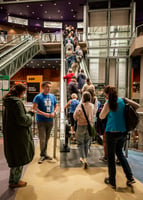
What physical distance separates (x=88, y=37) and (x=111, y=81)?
4.34 meters

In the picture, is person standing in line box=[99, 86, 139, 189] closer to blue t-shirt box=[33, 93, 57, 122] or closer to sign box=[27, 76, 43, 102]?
blue t-shirt box=[33, 93, 57, 122]

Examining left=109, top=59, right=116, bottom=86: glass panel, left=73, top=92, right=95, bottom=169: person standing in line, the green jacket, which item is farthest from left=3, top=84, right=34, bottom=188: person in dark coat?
left=109, top=59, right=116, bottom=86: glass panel

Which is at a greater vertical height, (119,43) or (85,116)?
(119,43)

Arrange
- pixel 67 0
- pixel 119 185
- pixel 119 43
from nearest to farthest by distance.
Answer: pixel 119 185 → pixel 119 43 → pixel 67 0

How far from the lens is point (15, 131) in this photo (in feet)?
7.22

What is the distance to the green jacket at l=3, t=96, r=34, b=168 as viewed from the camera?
7.09ft

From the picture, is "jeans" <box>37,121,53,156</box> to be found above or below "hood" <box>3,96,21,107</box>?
below

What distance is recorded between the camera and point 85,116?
3016mm

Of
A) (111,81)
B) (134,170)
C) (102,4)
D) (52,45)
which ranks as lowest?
(134,170)

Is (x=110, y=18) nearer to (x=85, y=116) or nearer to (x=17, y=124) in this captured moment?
(x=85, y=116)

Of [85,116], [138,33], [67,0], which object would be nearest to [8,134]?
[85,116]

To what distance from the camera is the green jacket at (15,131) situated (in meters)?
2.16

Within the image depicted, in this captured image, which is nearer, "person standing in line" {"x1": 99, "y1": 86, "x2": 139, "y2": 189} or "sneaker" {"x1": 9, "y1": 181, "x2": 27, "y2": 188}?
"person standing in line" {"x1": 99, "y1": 86, "x2": 139, "y2": 189}

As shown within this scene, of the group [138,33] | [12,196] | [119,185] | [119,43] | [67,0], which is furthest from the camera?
[67,0]
